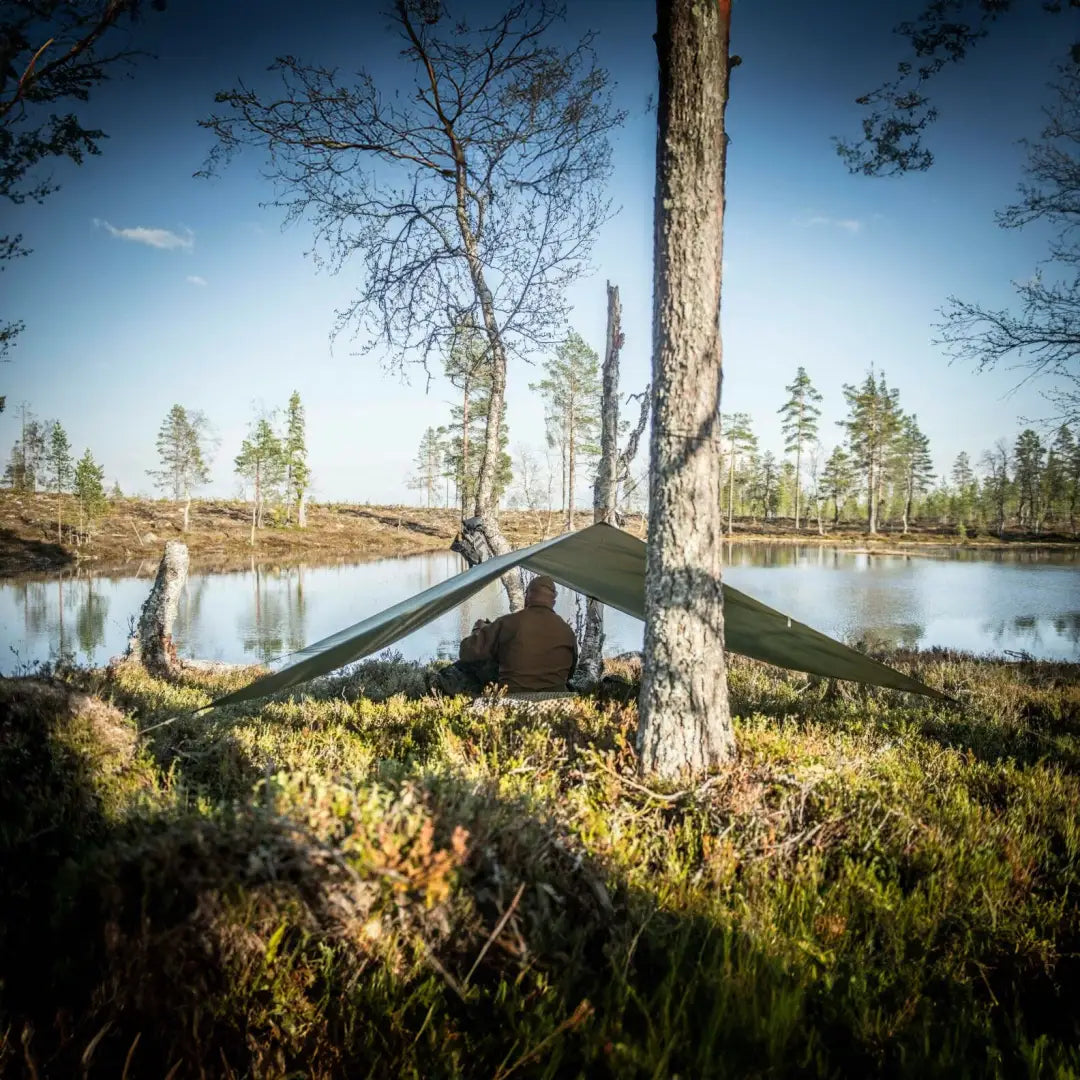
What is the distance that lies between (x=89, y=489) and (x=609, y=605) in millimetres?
45483

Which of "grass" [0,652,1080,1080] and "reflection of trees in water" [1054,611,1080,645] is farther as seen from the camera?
"reflection of trees in water" [1054,611,1080,645]

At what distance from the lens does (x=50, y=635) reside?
18.3 meters

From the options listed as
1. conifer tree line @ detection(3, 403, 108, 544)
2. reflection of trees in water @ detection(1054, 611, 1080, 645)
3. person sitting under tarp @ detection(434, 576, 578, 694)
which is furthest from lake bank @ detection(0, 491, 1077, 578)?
person sitting under tarp @ detection(434, 576, 578, 694)

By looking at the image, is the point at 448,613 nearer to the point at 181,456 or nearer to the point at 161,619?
the point at 161,619

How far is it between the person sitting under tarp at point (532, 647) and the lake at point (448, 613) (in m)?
7.81

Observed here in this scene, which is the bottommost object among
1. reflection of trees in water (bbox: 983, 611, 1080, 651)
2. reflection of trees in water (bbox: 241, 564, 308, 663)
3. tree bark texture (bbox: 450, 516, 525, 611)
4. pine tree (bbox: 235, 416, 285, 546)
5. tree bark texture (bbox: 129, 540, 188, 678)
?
reflection of trees in water (bbox: 241, 564, 308, 663)

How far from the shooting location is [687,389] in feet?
12.5

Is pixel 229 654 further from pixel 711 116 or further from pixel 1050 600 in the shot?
pixel 1050 600

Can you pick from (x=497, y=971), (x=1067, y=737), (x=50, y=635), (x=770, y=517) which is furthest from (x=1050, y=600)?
(x=770, y=517)

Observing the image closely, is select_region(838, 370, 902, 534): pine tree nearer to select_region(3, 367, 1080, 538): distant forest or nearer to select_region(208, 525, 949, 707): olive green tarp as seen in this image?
select_region(3, 367, 1080, 538): distant forest

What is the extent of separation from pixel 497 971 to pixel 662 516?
262 centimetres

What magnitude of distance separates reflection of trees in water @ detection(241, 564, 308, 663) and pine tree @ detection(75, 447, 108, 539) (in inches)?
572

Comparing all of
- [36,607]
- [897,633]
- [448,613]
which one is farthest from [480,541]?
[36,607]

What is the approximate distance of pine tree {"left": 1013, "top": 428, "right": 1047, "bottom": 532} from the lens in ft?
202
